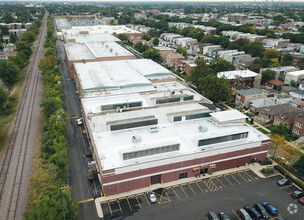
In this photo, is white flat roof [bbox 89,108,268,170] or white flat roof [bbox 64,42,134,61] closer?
white flat roof [bbox 89,108,268,170]

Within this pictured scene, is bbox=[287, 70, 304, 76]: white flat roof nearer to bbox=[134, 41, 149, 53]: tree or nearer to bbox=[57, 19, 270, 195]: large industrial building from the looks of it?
bbox=[57, 19, 270, 195]: large industrial building

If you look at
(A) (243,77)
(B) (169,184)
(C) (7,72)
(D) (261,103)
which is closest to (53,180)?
(B) (169,184)

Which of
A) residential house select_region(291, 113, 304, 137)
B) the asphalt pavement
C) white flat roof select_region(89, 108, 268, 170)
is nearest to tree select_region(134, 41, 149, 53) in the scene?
the asphalt pavement

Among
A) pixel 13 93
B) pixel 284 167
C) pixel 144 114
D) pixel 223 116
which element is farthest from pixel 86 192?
pixel 13 93

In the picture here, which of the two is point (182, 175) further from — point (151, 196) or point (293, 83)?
point (293, 83)

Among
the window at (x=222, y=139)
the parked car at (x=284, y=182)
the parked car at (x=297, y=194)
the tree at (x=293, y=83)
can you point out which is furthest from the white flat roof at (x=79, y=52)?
the parked car at (x=297, y=194)

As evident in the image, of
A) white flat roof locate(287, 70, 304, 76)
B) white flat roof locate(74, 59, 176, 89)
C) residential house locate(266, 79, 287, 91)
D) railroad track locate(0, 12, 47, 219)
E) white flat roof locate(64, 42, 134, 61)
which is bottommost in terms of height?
railroad track locate(0, 12, 47, 219)

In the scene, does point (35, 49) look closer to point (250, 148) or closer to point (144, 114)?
point (144, 114)
